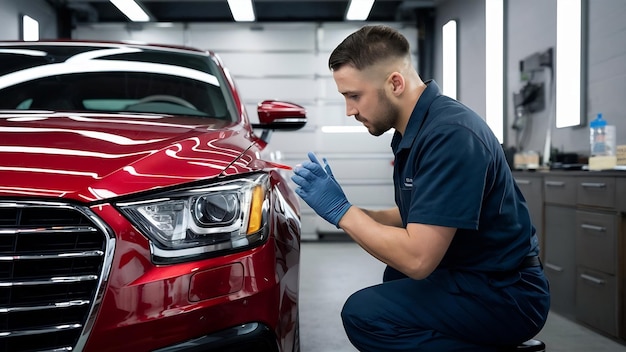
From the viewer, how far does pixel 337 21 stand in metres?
7.82

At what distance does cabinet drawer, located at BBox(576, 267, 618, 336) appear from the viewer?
2803 millimetres

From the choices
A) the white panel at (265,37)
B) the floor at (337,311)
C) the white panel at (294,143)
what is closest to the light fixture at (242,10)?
the white panel at (265,37)

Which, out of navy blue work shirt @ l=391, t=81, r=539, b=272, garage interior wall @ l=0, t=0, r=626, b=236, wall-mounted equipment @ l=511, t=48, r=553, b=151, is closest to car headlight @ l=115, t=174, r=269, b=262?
navy blue work shirt @ l=391, t=81, r=539, b=272

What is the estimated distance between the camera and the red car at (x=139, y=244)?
102 cm

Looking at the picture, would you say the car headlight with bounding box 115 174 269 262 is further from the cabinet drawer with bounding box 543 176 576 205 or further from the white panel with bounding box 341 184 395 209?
the white panel with bounding box 341 184 395 209

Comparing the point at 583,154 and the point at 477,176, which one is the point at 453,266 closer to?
the point at 477,176

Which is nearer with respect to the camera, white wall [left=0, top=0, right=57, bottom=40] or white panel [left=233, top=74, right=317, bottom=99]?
white wall [left=0, top=0, right=57, bottom=40]

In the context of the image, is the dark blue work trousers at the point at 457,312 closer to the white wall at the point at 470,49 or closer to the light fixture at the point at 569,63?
the light fixture at the point at 569,63

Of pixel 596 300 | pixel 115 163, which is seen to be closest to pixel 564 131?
pixel 596 300

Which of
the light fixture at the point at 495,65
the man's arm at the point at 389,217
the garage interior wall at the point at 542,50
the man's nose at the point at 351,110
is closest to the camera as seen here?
the man's nose at the point at 351,110

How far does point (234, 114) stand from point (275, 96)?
5.72 m

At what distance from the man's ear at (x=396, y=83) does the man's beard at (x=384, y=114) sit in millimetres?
28

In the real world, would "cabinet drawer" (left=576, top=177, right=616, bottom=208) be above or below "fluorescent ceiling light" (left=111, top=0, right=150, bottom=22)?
below

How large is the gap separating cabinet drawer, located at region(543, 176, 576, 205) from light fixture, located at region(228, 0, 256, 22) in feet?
15.7
